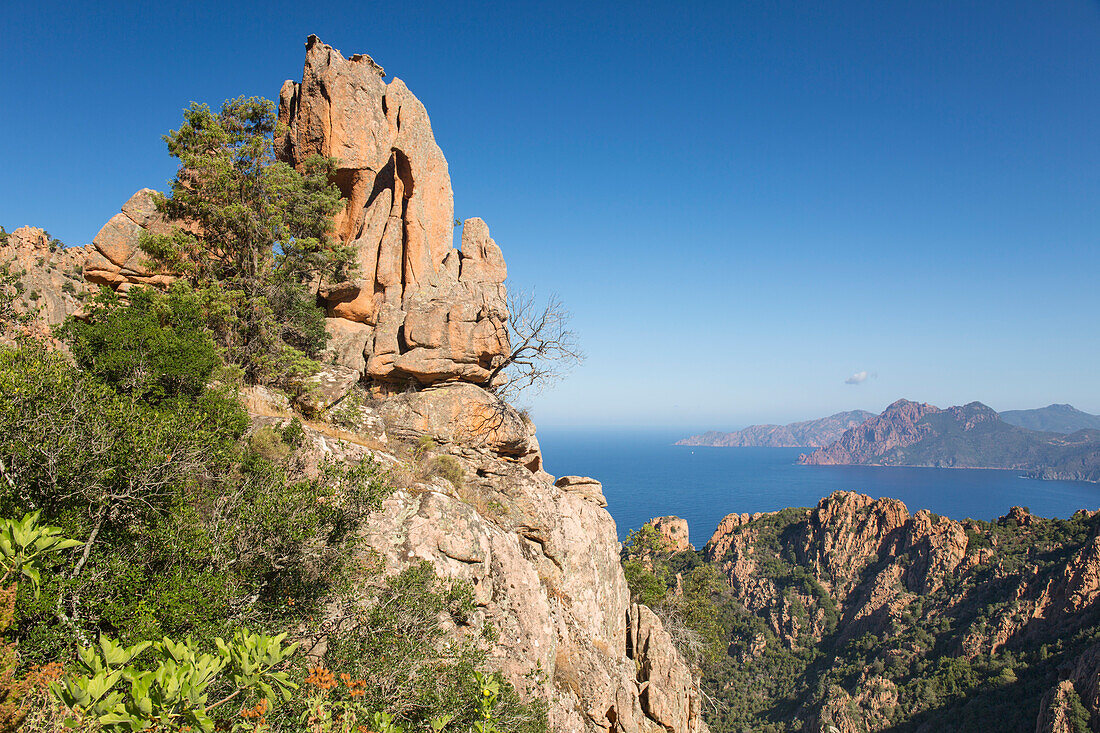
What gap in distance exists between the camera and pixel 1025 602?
48.2 metres

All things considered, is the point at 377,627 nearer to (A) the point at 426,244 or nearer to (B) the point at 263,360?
(B) the point at 263,360

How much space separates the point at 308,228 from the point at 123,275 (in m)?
5.76

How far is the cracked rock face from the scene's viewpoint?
18469 millimetres

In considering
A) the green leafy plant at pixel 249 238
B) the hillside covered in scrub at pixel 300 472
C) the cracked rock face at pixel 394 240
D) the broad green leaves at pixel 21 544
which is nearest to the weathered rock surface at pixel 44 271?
the hillside covered in scrub at pixel 300 472

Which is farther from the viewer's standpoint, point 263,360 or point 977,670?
point 977,670

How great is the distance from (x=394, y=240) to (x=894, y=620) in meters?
70.3

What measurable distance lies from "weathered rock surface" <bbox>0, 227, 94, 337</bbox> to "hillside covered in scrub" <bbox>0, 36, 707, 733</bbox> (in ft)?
0.39

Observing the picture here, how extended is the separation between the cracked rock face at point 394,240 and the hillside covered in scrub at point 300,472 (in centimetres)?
11

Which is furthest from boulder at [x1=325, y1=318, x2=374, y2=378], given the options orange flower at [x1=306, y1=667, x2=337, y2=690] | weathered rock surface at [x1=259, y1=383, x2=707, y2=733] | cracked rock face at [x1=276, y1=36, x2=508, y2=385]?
orange flower at [x1=306, y1=667, x2=337, y2=690]

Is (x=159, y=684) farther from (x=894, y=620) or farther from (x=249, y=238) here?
(x=894, y=620)

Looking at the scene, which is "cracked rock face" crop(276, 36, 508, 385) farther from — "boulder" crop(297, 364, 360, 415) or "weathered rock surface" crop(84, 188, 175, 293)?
"weathered rock surface" crop(84, 188, 175, 293)

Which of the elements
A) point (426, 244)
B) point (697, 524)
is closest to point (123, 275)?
point (426, 244)

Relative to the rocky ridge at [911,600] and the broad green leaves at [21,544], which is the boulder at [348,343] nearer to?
the broad green leaves at [21,544]

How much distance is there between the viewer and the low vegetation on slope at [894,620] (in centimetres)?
Answer: 3797
